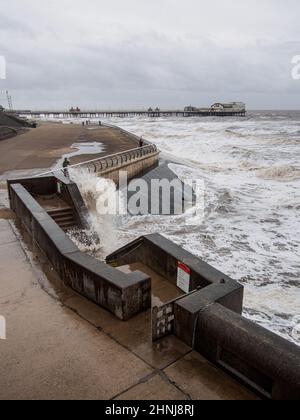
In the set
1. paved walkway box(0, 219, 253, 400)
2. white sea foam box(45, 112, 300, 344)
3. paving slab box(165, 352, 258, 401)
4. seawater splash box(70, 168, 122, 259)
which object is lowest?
white sea foam box(45, 112, 300, 344)

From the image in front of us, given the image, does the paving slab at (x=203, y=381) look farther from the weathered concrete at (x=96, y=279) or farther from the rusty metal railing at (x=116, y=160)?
the rusty metal railing at (x=116, y=160)

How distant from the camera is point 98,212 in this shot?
14320 millimetres

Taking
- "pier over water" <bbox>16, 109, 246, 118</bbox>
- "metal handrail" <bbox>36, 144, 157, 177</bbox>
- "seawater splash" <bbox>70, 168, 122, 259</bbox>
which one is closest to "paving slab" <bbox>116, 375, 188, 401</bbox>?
"seawater splash" <bbox>70, 168, 122, 259</bbox>

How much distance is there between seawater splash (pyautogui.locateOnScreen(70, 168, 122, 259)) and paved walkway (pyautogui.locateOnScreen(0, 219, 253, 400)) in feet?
15.8

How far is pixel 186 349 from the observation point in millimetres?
4195

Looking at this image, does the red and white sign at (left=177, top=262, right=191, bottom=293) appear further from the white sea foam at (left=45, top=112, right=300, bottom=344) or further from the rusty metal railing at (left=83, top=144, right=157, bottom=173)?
the rusty metal railing at (left=83, top=144, right=157, bottom=173)

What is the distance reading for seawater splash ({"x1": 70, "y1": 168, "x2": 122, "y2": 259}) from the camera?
1044cm

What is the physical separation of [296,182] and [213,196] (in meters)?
7.95

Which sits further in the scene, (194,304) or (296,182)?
(296,182)

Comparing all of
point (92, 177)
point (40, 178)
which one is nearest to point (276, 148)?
point (92, 177)

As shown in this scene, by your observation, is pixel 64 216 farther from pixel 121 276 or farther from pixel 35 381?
pixel 35 381

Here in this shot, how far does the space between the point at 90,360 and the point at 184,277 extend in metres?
2.12

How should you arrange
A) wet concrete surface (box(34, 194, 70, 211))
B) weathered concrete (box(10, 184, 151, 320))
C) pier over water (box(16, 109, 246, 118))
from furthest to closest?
pier over water (box(16, 109, 246, 118))
wet concrete surface (box(34, 194, 70, 211))
weathered concrete (box(10, 184, 151, 320))
